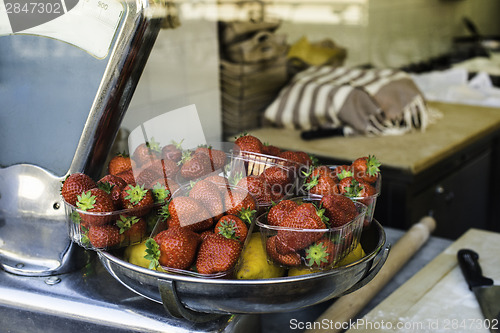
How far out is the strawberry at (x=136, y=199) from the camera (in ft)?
2.33

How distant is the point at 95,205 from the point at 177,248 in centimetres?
13

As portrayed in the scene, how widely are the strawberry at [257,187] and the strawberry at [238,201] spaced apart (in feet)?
0.04

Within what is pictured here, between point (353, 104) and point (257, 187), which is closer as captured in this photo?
point (257, 187)

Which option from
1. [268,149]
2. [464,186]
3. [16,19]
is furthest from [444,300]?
[464,186]

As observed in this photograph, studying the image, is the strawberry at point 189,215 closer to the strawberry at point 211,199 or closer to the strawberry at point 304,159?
the strawberry at point 211,199

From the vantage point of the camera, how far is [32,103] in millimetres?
881

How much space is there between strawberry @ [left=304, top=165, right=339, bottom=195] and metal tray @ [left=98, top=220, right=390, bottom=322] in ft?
→ 0.34

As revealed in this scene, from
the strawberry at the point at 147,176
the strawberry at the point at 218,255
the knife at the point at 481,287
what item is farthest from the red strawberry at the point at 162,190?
the knife at the point at 481,287

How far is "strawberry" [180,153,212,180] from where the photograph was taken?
2.44ft

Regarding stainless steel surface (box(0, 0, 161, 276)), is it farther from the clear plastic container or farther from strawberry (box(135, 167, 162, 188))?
the clear plastic container

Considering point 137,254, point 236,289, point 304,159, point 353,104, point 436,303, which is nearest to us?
point 236,289

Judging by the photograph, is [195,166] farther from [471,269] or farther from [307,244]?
[471,269]

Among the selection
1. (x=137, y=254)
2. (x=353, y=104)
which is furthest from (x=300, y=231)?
(x=353, y=104)

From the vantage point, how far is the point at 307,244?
64 cm
